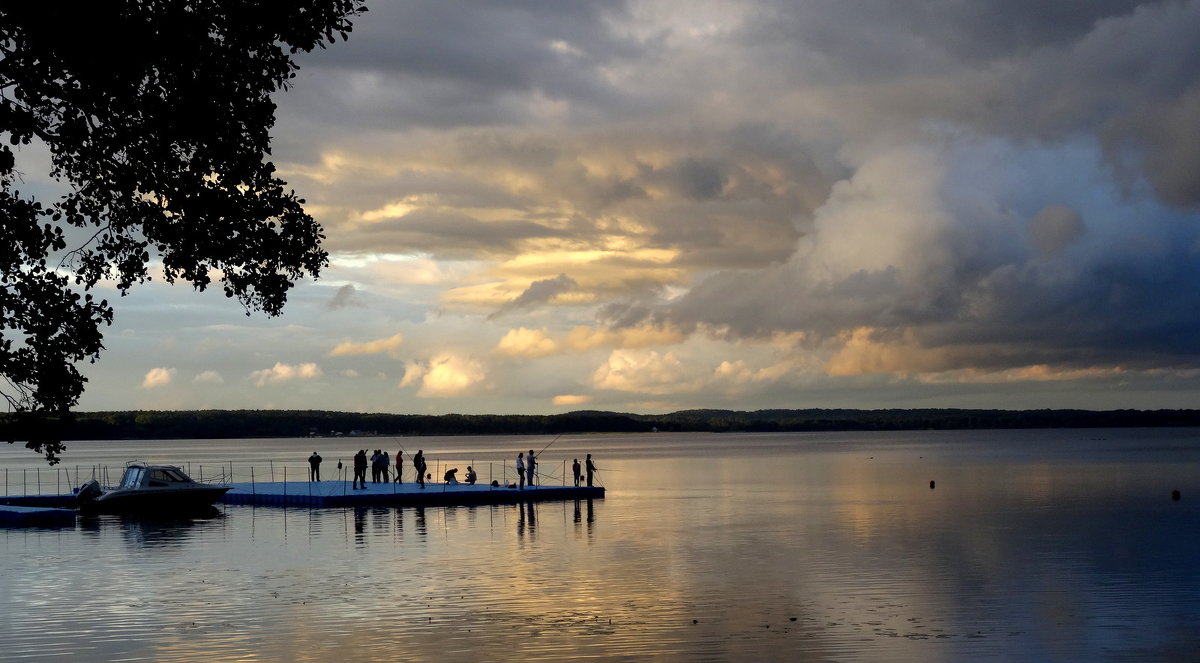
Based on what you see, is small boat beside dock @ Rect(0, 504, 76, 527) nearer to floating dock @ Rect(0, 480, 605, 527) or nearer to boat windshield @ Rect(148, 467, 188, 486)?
floating dock @ Rect(0, 480, 605, 527)

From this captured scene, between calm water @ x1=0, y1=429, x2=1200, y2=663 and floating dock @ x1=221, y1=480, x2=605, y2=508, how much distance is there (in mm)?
1457

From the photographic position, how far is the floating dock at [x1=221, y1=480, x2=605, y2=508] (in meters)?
55.9

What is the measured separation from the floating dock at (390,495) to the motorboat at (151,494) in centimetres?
427

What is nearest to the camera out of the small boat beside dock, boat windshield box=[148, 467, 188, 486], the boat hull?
the small boat beside dock

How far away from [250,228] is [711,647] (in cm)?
1117

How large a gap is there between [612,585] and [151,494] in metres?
30.5

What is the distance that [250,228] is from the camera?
16.6 meters

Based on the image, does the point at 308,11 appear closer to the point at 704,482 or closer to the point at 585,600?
the point at 585,600

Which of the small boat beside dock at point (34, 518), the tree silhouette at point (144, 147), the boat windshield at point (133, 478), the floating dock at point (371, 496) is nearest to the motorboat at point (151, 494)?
the boat windshield at point (133, 478)

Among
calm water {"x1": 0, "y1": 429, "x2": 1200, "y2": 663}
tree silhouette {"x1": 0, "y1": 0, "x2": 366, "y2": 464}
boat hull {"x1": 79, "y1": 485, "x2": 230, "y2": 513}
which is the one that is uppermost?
tree silhouette {"x1": 0, "y1": 0, "x2": 366, "y2": 464}

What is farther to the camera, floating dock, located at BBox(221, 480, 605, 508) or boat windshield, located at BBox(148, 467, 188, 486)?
floating dock, located at BBox(221, 480, 605, 508)

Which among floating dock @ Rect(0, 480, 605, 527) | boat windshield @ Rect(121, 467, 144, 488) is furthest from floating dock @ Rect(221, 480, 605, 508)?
boat windshield @ Rect(121, 467, 144, 488)

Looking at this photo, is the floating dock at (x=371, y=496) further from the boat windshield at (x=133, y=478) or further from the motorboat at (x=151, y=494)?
the boat windshield at (x=133, y=478)

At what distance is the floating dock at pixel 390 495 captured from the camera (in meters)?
55.9
